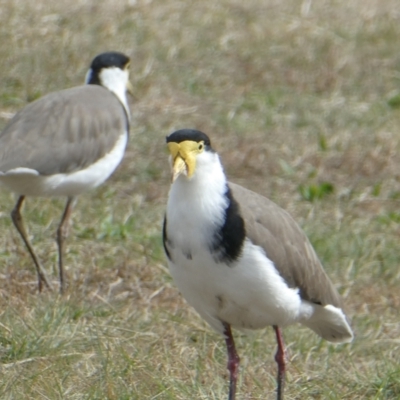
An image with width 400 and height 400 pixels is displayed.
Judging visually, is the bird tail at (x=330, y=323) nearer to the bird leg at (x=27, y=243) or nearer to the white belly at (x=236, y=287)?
the white belly at (x=236, y=287)

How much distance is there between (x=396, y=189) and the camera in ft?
25.7

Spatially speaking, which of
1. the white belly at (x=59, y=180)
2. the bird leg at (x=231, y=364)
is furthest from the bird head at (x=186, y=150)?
the white belly at (x=59, y=180)

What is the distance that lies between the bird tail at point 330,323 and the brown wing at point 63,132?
6.05ft

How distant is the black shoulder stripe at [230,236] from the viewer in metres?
4.01

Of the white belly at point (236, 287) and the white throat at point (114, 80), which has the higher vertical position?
the white belly at point (236, 287)

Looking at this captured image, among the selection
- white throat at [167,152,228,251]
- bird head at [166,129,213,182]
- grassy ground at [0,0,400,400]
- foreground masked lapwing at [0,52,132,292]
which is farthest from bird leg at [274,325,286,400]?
foreground masked lapwing at [0,52,132,292]

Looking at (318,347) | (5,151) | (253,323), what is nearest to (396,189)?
(318,347)

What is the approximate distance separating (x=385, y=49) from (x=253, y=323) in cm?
661

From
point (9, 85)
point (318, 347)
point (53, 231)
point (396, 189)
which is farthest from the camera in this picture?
point (9, 85)

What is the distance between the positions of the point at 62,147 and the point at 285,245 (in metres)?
2.05

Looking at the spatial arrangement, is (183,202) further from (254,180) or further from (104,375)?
(254,180)

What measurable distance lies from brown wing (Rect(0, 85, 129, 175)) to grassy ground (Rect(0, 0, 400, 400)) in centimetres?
64

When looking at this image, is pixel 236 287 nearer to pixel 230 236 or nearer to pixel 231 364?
pixel 230 236

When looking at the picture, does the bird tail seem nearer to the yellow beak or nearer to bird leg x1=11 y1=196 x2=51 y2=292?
the yellow beak
